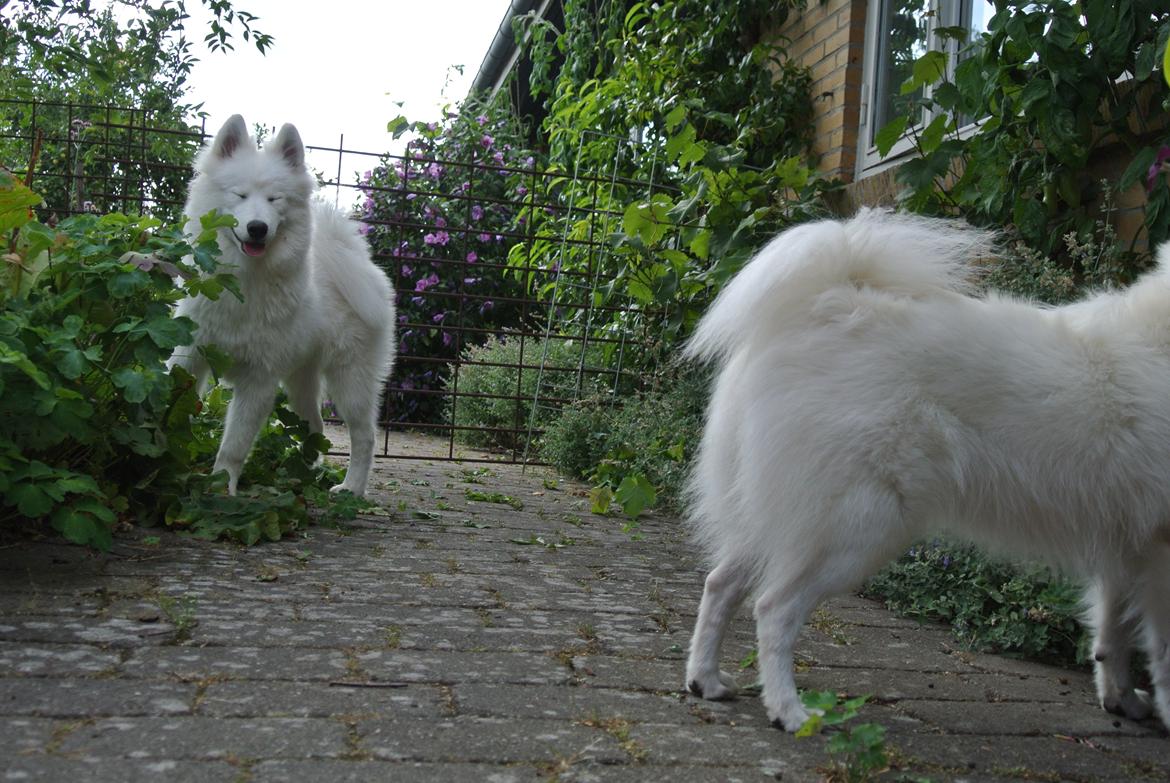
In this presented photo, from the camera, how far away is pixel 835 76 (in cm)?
671

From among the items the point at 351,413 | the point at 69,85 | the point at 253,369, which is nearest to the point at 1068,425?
the point at 253,369

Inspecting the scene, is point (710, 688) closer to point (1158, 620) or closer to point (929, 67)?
point (1158, 620)

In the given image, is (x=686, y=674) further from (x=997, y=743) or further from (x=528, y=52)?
(x=528, y=52)

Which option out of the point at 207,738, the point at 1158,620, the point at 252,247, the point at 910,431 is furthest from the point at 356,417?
the point at 1158,620

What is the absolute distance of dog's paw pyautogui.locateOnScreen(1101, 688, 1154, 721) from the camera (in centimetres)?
284

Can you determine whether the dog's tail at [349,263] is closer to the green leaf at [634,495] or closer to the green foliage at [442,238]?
the green leaf at [634,495]

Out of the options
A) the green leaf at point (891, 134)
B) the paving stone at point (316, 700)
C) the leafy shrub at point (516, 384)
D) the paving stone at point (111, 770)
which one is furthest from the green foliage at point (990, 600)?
the leafy shrub at point (516, 384)

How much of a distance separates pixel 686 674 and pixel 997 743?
77cm

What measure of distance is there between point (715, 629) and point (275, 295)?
293cm

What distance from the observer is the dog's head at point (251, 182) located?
15.7 ft

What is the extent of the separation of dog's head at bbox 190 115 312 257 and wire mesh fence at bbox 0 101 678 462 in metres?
0.96

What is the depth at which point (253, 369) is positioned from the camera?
4770mm

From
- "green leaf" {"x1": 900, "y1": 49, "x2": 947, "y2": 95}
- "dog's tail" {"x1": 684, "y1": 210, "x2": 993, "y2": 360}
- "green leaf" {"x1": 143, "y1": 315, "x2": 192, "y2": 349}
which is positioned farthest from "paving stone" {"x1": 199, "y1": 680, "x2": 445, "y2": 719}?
"green leaf" {"x1": 900, "y1": 49, "x2": 947, "y2": 95}

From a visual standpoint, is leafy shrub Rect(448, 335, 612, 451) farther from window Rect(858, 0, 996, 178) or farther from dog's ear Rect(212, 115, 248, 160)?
dog's ear Rect(212, 115, 248, 160)
